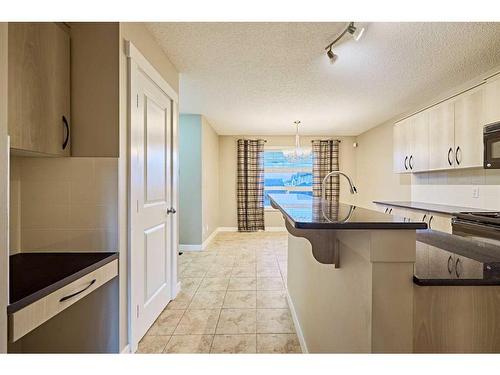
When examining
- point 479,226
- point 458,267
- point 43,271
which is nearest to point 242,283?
point 43,271

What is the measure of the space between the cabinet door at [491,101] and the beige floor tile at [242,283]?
3.00 metres

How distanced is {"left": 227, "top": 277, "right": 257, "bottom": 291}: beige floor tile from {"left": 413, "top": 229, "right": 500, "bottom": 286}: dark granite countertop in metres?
2.16

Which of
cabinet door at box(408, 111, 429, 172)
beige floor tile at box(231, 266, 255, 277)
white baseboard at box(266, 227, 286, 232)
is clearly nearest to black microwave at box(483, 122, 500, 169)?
cabinet door at box(408, 111, 429, 172)

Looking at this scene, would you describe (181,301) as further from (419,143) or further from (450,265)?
(419,143)

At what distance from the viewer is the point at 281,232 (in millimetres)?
7125

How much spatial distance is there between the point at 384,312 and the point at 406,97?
13.0ft

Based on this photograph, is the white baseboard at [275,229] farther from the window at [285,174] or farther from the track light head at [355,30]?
the track light head at [355,30]

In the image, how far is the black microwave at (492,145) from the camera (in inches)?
107

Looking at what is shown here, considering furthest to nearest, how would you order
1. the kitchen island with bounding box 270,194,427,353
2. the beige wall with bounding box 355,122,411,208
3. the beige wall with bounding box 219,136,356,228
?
the beige wall with bounding box 219,136,356,228 → the beige wall with bounding box 355,122,411,208 → the kitchen island with bounding box 270,194,427,353

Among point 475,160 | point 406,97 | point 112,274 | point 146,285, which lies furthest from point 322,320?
point 406,97

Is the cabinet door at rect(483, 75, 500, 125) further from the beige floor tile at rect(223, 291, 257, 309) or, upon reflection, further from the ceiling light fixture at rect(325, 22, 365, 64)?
the beige floor tile at rect(223, 291, 257, 309)

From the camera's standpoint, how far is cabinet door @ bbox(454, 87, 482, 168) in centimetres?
303

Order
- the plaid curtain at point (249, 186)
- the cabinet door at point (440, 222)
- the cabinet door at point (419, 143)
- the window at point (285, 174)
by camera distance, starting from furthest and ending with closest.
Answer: the window at point (285, 174) → the plaid curtain at point (249, 186) → the cabinet door at point (419, 143) → the cabinet door at point (440, 222)

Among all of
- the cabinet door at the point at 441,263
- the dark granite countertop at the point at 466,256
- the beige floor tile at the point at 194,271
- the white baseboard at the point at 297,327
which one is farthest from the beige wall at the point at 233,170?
the cabinet door at the point at 441,263
